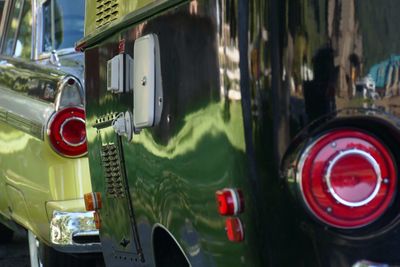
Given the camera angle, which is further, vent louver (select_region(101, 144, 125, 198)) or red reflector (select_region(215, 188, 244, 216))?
vent louver (select_region(101, 144, 125, 198))

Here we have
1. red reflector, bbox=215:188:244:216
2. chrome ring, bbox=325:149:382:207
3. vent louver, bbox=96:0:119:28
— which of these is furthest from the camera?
vent louver, bbox=96:0:119:28

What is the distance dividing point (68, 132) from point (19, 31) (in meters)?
1.56

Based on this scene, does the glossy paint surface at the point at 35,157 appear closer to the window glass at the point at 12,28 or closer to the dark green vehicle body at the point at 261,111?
the window glass at the point at 12,28

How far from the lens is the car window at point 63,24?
18.0ft

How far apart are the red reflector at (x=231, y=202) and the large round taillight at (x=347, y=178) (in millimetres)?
225

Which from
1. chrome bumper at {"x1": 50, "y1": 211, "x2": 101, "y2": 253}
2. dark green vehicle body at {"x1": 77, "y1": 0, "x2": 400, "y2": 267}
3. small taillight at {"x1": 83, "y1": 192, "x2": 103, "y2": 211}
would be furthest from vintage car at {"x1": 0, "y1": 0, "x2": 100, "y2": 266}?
dark green vehicle body at {"x1": 77, "y1": 0, "x2": 400, "y2": 267}

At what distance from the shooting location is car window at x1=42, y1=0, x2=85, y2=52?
5491 mm

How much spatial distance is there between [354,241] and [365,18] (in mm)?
624

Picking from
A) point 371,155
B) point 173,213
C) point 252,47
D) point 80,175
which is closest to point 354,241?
point 371,155

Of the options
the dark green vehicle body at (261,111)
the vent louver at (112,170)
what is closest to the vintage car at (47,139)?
the vent louver at (112,170)

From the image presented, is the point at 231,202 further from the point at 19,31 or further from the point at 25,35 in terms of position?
the point at 19,31

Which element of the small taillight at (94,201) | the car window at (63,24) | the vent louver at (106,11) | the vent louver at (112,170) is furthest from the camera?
the car window at (63,24)

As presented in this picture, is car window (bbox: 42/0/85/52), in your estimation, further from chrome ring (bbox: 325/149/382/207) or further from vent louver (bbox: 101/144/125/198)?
chrome ring (bbox: 325/149/382/207)

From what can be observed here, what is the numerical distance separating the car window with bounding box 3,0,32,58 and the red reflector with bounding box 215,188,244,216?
138 inches
